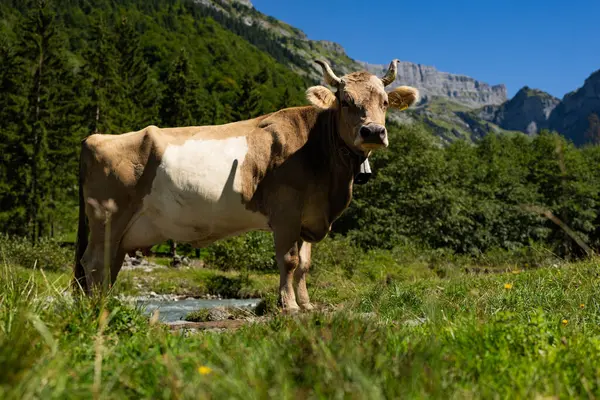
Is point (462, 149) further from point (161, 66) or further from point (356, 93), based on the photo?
point (161, 66)

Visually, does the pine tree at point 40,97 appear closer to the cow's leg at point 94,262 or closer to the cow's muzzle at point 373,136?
the cow's leg at point 94,262

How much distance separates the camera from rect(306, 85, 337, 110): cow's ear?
6738 millimetres

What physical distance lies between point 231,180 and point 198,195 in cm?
45

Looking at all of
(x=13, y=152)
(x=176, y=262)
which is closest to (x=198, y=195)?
(x=176, y=262)

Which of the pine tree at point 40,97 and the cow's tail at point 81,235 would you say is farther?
the pine tree at point 40,97

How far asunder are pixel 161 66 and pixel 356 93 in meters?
146

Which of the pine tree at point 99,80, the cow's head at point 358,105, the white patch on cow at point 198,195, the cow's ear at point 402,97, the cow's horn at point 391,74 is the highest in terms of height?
the pine tree at point 99,80

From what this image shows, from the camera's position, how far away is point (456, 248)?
50969 millimetres

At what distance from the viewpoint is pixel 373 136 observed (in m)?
5.92

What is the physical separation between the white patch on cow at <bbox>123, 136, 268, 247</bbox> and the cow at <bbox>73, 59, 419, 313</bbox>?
0.04ft

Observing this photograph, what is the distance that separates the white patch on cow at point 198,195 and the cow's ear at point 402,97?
7.27 feet

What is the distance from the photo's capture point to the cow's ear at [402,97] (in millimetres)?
7355

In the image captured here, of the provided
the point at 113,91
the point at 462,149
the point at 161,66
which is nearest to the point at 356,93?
the point at 113,91

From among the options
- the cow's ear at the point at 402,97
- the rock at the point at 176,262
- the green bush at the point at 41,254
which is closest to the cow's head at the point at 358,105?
the cow's ear at the point at 402,97
